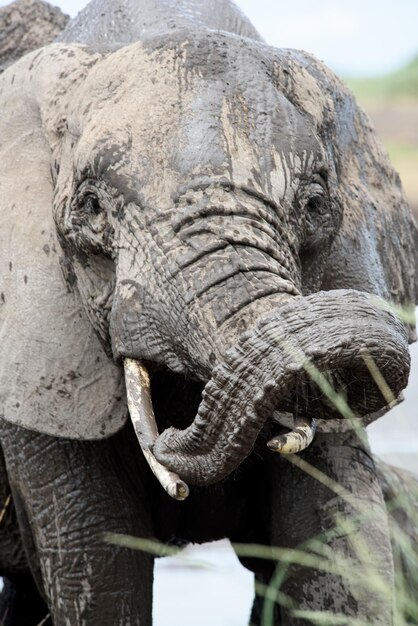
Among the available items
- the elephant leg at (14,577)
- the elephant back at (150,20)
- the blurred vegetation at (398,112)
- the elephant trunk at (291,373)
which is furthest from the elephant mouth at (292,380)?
the blurred vegetation at (398,112)

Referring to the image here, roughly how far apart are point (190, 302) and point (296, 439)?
44 centimetres

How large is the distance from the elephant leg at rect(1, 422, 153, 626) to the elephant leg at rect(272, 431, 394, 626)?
379 millimetres

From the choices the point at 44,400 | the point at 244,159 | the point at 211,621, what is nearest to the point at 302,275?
the point at 244,159

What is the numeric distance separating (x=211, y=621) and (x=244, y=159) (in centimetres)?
316

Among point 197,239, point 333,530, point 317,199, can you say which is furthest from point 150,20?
point 333,530

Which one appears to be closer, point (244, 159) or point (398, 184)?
point (244, 159)

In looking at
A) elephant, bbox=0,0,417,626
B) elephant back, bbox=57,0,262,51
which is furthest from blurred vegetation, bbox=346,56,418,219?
elephant, bbox=0,0,417,626

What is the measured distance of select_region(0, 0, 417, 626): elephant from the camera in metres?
3.99

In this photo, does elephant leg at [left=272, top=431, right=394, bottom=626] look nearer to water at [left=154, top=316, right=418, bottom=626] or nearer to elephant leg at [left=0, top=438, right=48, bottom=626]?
elephant leg at [left=0, top=438, right=48, bottom=626]

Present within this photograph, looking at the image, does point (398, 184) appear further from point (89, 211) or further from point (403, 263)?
point (89, 211)

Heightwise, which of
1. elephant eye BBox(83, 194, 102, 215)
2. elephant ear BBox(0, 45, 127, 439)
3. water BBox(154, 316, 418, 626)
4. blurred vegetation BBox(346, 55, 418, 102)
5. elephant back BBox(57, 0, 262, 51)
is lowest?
blurred vegetation BBox(346, 55, 418, 102)

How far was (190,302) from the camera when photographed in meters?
4.15

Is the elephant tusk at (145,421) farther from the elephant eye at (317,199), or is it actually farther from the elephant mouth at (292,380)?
the elephant eye at (317,199)

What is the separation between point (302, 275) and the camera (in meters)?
4.56
